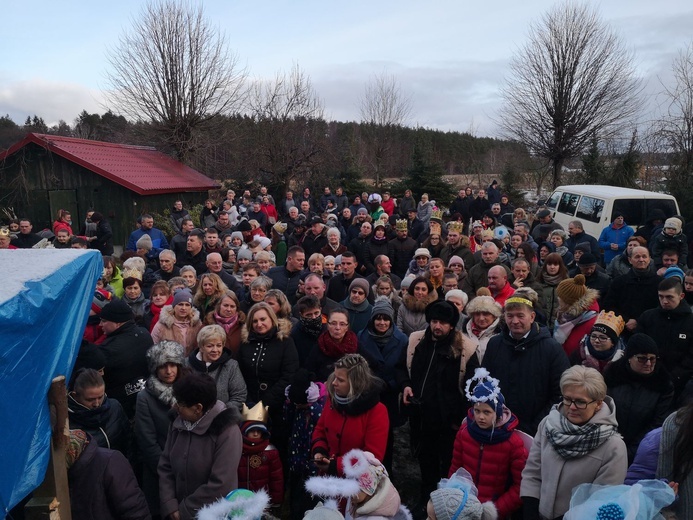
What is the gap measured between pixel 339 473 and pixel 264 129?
22.4 m

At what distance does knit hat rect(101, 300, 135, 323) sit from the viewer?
4535mm

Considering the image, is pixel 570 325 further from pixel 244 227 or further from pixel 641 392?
pixel 244 227

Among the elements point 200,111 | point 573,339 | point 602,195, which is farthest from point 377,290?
point 200,111

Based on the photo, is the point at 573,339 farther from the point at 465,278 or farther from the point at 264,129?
the point at 264,129

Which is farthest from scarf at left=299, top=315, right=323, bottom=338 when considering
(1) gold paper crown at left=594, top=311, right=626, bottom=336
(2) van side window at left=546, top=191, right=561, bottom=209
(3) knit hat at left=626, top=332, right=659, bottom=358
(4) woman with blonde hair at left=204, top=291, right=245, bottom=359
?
(2) van side window at left=546, top=191, right=561, bottom=209

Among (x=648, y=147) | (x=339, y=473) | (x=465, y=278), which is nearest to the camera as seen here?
(x=339, y=473)

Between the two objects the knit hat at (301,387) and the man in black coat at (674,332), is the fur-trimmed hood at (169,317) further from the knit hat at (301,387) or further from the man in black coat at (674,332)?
the man in black coat at (674,332)

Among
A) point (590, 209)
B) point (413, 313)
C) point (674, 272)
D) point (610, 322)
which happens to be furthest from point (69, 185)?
point (610, 322)

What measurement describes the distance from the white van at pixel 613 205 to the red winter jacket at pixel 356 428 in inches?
394

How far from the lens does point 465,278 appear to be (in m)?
6.98

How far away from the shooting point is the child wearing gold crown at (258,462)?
4098 millimetres

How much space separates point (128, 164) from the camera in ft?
59.8

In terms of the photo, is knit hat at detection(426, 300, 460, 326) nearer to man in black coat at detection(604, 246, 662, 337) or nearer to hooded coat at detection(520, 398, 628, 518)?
hooded coat at detection(520, 398, 628, 518)

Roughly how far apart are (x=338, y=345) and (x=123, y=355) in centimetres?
181
